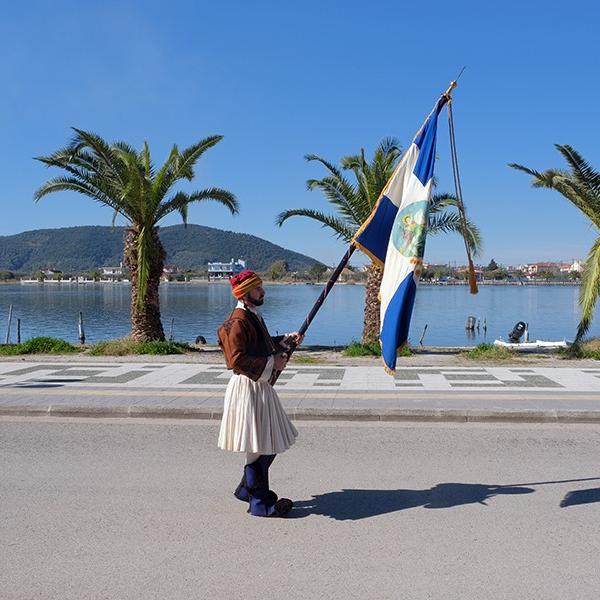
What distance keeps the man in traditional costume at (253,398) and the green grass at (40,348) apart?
1245 cm

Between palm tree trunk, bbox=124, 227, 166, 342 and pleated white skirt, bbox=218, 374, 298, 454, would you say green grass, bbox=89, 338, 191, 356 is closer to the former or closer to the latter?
palm tree trunk, bbox=124, 227, 166, 342

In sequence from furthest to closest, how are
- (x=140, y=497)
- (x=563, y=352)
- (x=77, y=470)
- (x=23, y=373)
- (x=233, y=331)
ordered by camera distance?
(x=563, y=352), (x=23, y=373), (x=77, y=470), (x=140, y=497), (x=233, y=331)

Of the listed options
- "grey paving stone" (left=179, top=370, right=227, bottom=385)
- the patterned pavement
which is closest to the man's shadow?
the patterned pavement

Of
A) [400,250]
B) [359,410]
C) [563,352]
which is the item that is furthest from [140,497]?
[563,352]

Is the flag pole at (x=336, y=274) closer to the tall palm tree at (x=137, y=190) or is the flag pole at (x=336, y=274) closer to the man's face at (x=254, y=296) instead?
the man's face at (x=254, y=296)

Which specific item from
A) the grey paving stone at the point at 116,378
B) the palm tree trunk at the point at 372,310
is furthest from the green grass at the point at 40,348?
the palm tree trunk at the point at 372,310

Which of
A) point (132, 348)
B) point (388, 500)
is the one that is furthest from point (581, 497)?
point (132, 348)

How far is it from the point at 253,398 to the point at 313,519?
103cm

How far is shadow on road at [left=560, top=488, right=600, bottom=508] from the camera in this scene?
18.6 feet

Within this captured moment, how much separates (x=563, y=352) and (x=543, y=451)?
407 inches

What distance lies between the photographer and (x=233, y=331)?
17.2 ft

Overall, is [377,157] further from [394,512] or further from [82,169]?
[394,512]

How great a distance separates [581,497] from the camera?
582 cm

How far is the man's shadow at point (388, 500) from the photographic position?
217 inches
